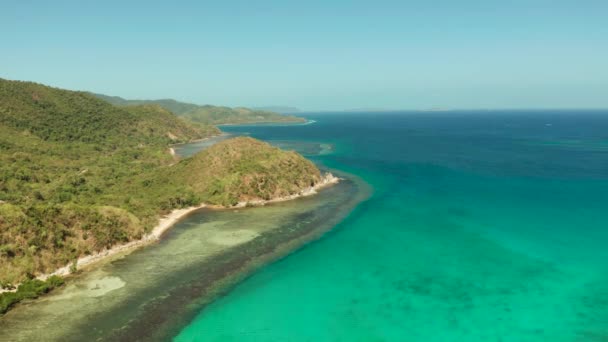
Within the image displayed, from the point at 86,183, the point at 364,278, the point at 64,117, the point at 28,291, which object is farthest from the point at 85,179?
the point at 64,117

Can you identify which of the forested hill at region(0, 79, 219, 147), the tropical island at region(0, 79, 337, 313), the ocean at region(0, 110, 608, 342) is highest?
the forested hill at region(0, 79, 219, 147)

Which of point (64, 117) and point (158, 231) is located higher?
point (64, 117)

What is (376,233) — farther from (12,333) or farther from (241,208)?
(12,333)

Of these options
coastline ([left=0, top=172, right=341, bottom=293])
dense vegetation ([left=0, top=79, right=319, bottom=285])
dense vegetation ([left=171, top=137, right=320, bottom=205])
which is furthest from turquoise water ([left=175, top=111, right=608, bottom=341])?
dense vegetation ([left=0, top=79, right=319, bottom=285])

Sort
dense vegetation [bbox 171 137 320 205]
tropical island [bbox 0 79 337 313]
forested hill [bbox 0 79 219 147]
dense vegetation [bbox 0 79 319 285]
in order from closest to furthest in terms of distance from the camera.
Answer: tropical island [bbox 0 79 337 313]
dense vegetation [bbox 0 79 319 285]
dense vegetation [bbox 171 137 320 205]
forested hill [bbox 0 79 219 147]

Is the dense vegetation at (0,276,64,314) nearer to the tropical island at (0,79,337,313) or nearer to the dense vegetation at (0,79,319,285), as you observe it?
the tropical island at (0,79,337,313)

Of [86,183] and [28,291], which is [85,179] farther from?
[28,291]
